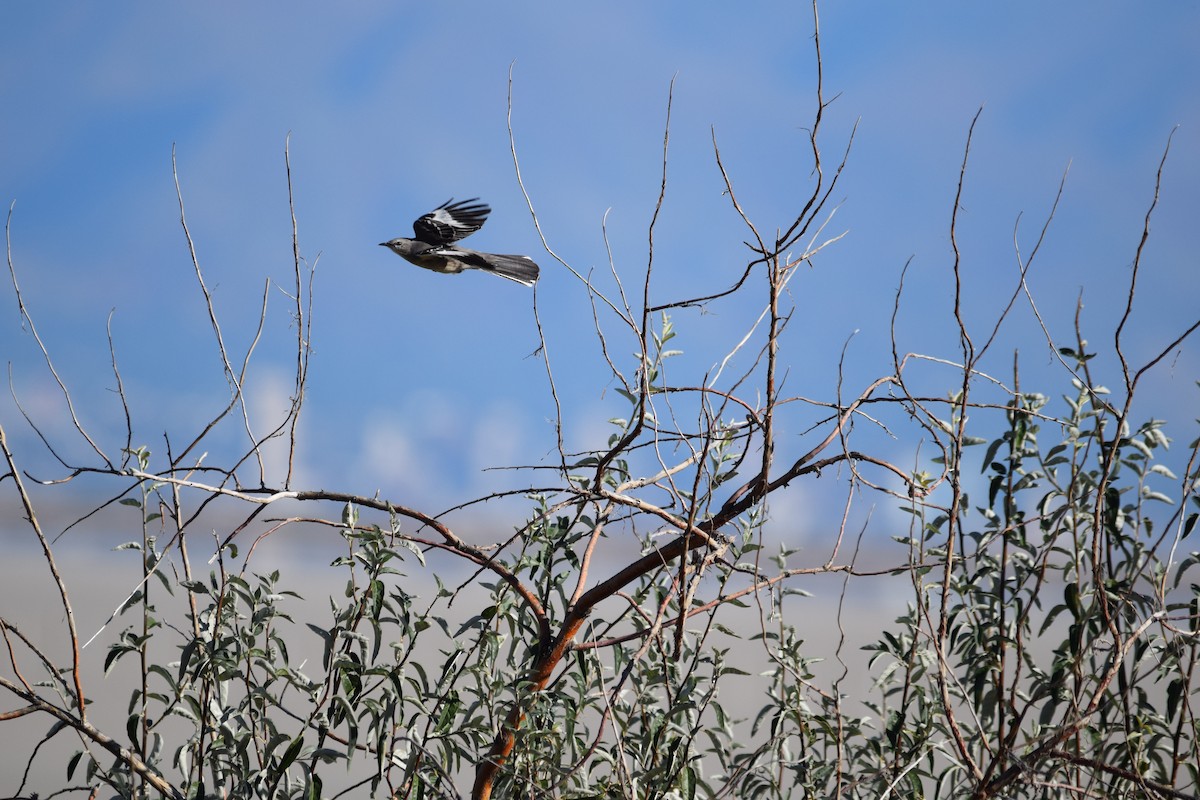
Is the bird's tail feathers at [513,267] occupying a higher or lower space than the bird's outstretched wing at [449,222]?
lower

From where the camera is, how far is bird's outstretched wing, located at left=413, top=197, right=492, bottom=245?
3877 mm

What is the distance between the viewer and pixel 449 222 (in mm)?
3930

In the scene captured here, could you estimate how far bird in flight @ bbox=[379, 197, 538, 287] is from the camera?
3.30 m

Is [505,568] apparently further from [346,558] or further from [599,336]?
[599,336]

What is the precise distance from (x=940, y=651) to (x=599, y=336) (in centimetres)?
79

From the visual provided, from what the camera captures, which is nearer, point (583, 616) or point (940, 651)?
point (940, 651)

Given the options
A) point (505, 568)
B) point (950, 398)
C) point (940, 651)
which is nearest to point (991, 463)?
point (950, 398)

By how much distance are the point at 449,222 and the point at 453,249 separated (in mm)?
434

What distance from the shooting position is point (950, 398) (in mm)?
2156

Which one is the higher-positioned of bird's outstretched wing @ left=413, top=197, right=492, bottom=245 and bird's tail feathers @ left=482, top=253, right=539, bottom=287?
bird's outstretched wing @ left=413, top=197, right=492, bottom=245

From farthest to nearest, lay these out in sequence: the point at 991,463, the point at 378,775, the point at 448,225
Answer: the point at 448,225 → the point at 991,463 → the point at 378,775

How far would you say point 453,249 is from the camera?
353 centimetres

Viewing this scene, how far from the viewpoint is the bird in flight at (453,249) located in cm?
330

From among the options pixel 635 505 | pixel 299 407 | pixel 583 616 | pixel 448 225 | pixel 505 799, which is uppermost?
pixel 448 225
